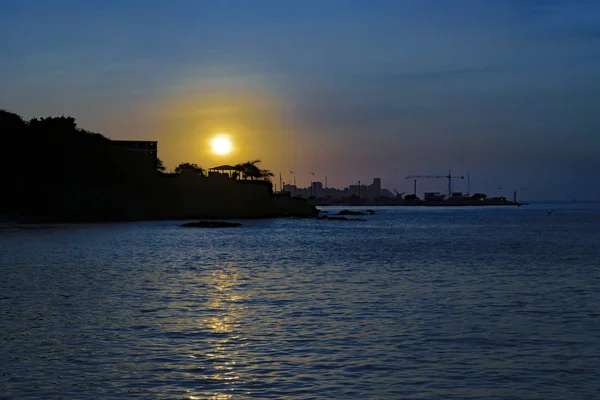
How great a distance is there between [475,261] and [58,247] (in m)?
39.3

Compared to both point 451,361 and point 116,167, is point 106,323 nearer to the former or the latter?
point 451,361

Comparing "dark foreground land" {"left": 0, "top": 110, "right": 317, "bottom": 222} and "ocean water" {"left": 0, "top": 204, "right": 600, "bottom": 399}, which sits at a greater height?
"dark foreground land" {"left": 0, "top": 110, "right": 317, "bottom": 222}

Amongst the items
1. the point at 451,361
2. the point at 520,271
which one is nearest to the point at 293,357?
the point at 451,361

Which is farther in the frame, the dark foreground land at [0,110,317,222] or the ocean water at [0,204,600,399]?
the dark foreground land at [0,110,317,222]

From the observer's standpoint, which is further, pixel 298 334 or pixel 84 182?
pixel 84 182

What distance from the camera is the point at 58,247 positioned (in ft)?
243

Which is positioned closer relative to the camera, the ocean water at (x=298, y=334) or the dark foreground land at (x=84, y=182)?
the ocean water at (x=298, y=334)

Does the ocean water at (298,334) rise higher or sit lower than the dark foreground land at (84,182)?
lower

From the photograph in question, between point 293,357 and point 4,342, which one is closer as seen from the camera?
point 293,357

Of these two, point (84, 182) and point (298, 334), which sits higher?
point (84, 182)

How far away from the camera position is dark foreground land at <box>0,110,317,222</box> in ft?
507

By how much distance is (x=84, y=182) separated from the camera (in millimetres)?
164625

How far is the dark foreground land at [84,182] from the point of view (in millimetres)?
154625

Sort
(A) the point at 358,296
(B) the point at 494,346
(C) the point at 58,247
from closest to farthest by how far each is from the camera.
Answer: (B) the point at 494,346, (A) the point at 358,296, (C) the point at 58,247
